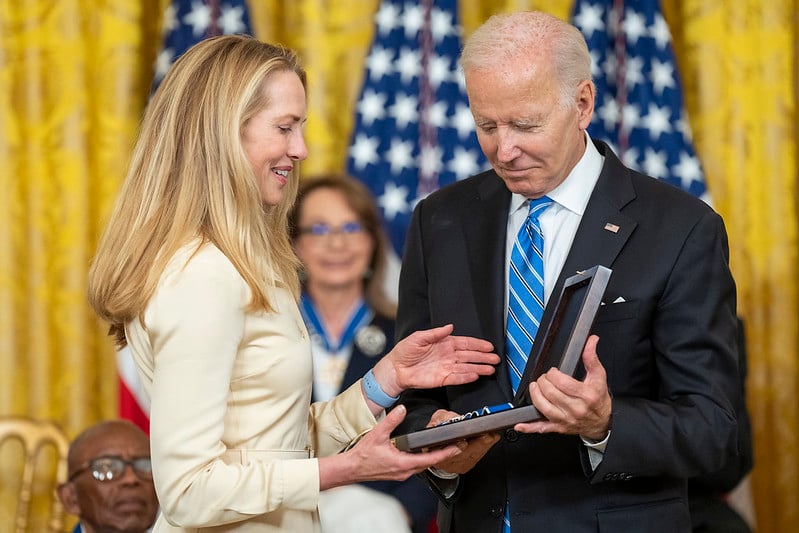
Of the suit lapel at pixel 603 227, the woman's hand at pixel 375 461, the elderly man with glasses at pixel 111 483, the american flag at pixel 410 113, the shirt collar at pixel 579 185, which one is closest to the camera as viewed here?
the woman's hand at pixel 375 461

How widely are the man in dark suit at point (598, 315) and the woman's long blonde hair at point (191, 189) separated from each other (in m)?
0.50

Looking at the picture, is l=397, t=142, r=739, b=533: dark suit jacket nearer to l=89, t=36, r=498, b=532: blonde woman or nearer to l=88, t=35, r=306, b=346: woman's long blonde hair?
l=89, t=36, r=498, b=532: blonde woman

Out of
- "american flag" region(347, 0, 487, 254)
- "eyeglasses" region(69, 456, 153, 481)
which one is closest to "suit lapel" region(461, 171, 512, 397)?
"eyeglasses" region(69, 456, 153, 481)

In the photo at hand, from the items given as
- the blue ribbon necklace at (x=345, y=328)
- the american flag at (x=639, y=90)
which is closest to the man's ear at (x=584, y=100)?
the blue ribbon necklace at (x=345, y=328)

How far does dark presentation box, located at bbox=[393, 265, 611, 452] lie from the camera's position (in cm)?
198

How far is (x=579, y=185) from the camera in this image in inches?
96.0

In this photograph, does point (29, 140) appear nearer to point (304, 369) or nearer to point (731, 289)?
point (304, 369)

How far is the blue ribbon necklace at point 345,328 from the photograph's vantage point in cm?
457

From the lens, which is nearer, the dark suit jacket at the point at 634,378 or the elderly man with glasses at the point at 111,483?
the dark suit jacket at the point at 634,378

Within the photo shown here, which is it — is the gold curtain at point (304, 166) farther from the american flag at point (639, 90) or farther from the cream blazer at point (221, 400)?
the cream blazer at point (221, 400)

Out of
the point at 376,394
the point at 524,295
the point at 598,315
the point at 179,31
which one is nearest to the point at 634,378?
the point at 598,315

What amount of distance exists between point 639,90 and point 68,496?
2940mm

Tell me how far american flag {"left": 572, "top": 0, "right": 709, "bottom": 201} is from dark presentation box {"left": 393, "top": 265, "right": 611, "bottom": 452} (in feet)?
9.56

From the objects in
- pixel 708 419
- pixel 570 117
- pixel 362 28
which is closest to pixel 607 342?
pixel 708 419
